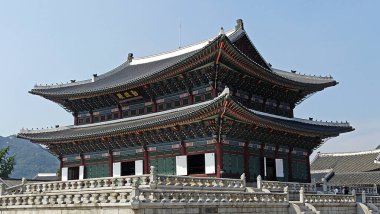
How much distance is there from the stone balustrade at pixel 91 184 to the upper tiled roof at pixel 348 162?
116 feet

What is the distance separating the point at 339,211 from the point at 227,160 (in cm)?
775

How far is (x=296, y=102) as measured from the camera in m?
38.1

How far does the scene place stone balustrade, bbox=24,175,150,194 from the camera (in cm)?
2019

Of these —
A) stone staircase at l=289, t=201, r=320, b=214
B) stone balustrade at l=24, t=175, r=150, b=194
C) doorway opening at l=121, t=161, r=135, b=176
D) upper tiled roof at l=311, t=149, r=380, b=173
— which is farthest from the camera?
upper tiled roof at l=311, t=149, r=380, b=173

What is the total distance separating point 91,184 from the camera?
21531 mm

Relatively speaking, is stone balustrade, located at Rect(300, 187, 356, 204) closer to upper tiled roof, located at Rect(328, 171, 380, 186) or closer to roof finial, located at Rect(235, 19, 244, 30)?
upper tiled roof, located at Rect(328, 171, 380, 186)

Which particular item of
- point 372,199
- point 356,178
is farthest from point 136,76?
point 356,178

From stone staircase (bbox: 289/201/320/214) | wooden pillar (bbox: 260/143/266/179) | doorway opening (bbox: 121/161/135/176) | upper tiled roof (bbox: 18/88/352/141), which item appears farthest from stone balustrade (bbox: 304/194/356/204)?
doorway opening (bbox: 121/161/135/176)

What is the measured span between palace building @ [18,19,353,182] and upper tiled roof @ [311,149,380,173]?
13.7m

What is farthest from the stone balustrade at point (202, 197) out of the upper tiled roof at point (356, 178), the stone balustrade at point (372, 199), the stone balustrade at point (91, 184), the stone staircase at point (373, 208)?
the upper tiled roof at point (356, 178)

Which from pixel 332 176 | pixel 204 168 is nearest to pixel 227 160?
pixel 204 168

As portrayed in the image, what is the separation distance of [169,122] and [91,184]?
8.16 meters

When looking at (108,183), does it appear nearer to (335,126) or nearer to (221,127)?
(221,127)

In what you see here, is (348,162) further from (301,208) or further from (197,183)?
(197,183)
